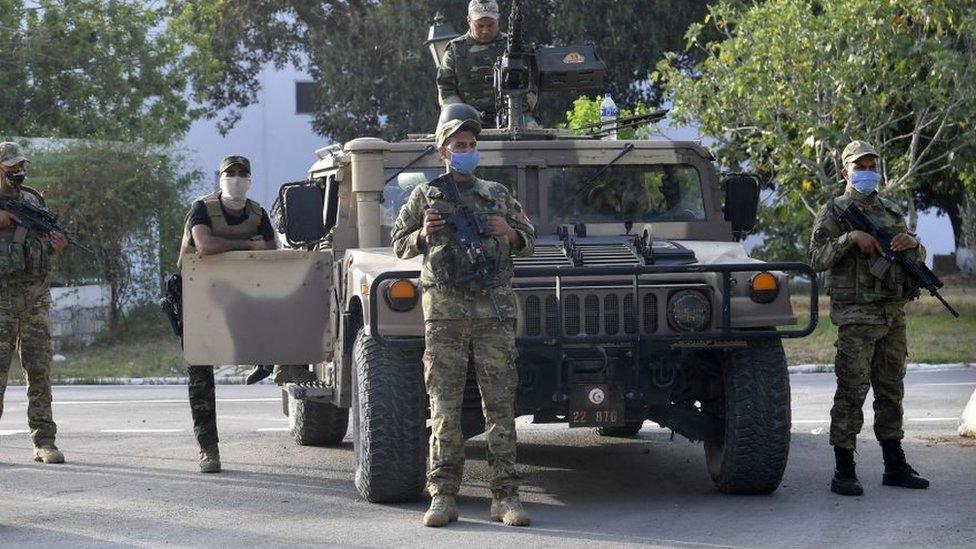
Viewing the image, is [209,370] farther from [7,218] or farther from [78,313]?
[78,313]

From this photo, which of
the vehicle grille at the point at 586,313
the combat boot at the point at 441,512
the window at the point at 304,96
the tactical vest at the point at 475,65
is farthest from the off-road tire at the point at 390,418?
the window at the point at 304,96

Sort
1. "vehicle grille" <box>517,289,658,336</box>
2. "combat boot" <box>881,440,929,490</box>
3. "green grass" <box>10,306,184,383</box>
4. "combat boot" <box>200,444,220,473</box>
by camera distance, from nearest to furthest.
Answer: "vehicle grille" <box>517,289,658,336</box>
"combat boot" <box>881,440,929,490</box>
"combat boot" <box>200,444,220,473</box>
"green grass" <box>10,306,184,383</box>

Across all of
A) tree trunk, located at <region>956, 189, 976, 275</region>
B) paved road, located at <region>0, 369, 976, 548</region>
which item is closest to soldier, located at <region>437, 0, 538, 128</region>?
paved road, located at <region>0, 369, 976, 548</region>

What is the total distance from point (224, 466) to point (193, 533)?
93.5 inches

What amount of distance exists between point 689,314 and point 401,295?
1347 millimetres

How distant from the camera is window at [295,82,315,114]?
3631cm

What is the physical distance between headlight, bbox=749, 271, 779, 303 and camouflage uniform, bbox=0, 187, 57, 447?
4.16 m

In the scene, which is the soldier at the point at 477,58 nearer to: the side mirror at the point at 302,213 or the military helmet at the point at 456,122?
the side mirror at the point at 302,213

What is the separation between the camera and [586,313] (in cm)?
786

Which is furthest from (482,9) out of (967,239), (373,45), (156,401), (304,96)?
(304,96)

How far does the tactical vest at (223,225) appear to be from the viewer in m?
9.34

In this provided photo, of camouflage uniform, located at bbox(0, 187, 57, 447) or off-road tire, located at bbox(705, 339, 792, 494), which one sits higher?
camouflage uniform, located at bbox(0, 187, 57, 447)

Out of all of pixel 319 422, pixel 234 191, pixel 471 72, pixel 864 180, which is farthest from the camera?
pixel 319 422

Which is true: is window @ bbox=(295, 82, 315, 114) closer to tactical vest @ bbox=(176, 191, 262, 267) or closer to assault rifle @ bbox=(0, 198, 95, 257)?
assault rifle @ bbox=(0, 198, 95, 257)
